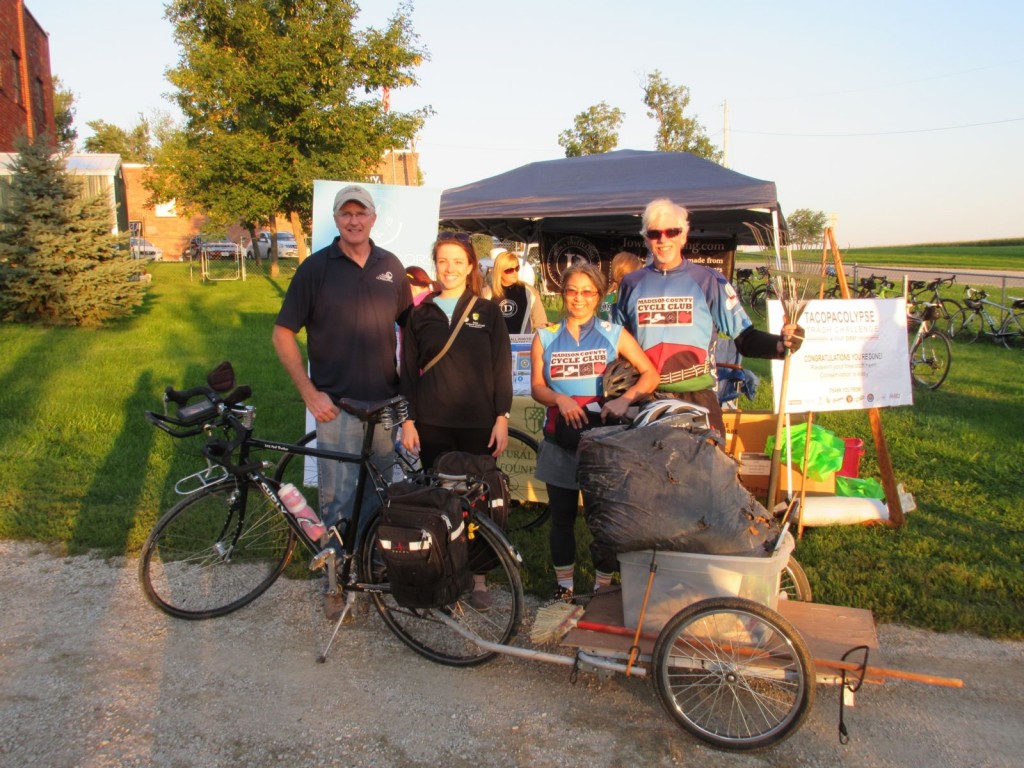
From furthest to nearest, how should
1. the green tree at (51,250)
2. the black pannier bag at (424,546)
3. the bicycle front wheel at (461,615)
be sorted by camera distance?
the green tree at (51,250), the bicycle front wheel at (461,615), the black pannier bag at (424,546)

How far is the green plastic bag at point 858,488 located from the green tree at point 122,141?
72.6 metres

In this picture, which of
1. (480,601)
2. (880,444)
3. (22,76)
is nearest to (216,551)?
(480,601)

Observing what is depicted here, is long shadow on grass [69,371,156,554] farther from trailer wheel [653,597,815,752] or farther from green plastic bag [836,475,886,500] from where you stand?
green plastic bag [836,475,886,500]

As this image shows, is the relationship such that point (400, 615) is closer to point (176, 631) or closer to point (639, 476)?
point (176, 631)

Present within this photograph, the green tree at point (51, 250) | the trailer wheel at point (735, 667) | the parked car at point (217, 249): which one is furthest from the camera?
the parked car at point (217, 249)

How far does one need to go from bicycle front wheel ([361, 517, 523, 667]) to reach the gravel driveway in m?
0.10

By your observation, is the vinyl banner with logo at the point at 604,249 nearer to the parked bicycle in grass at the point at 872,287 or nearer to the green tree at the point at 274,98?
the parked bicycle in grass at the point at 872,287

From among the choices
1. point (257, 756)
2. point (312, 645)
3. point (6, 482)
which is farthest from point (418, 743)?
point (6, 482)

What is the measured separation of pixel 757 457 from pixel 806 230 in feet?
5.41

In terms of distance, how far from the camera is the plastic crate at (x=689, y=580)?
3.06 meters

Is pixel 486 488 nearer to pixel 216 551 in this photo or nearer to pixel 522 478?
pixel 216 551

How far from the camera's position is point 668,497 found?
3.11m

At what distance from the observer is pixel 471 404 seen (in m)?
3.90

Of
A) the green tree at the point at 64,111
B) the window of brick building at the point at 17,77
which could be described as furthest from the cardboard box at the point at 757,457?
the green tree at the point at 64,111
